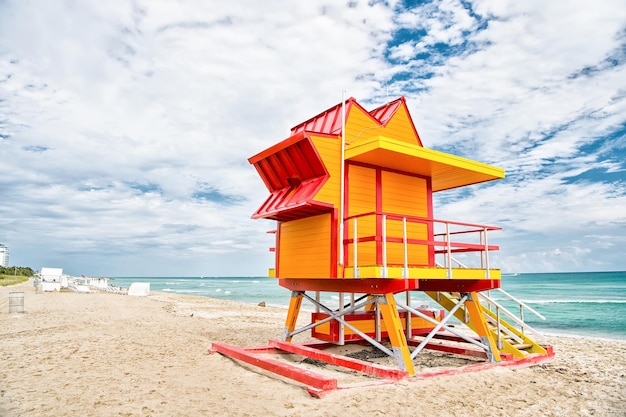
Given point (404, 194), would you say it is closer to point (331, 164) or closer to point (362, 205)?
point (362, 205)

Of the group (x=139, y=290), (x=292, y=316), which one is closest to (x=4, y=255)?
(x=139, y=290)

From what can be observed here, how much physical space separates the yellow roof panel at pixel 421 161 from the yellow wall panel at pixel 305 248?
5.32 ft

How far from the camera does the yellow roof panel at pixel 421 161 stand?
30.1ft

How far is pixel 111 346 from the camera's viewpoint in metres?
12.4

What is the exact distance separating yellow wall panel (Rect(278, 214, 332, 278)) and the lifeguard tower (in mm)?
24

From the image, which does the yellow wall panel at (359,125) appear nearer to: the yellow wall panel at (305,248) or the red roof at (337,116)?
the red roof at (337,116)

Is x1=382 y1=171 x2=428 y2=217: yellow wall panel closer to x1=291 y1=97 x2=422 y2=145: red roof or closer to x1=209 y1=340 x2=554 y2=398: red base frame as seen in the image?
x1=291 y1=97 x2=422 y2=145: red roof

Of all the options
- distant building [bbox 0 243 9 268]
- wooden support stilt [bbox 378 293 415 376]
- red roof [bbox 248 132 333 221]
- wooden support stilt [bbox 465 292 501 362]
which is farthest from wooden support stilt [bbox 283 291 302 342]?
distant building [bbox 0 243 9 268]

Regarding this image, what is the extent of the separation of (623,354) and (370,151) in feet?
34.5

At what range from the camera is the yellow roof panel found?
917 centimetres

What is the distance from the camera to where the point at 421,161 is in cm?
992

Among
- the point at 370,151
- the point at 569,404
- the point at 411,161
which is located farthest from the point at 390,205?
the point at 569,404

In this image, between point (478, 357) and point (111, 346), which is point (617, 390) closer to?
point (478, 357)

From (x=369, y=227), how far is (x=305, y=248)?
1.60 metres
